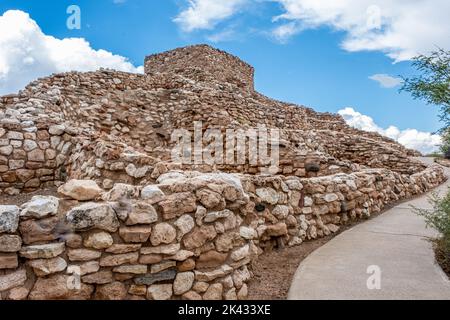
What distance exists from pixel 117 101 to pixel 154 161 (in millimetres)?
6073

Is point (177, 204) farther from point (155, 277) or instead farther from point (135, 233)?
Answer: point (155, 277)

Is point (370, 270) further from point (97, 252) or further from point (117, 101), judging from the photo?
point (117, 101)

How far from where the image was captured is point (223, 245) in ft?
11.8

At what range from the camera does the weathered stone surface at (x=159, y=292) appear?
3081 mm

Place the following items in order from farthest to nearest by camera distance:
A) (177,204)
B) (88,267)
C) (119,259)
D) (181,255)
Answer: (177,204) < (181,255) < (119,259) < (88,267)

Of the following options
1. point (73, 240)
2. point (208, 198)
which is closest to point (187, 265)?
point (208, 198)

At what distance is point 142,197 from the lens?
333 centimetres

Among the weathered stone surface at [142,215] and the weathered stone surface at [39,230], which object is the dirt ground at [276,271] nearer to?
the weathered stone surface at [142,215]

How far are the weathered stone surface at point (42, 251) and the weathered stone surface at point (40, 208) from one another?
255 millimetres

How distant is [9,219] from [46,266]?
1.57 feet

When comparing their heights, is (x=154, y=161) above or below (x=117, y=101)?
below

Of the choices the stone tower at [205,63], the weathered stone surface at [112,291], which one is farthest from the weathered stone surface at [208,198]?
the stone tower at [205,63]
